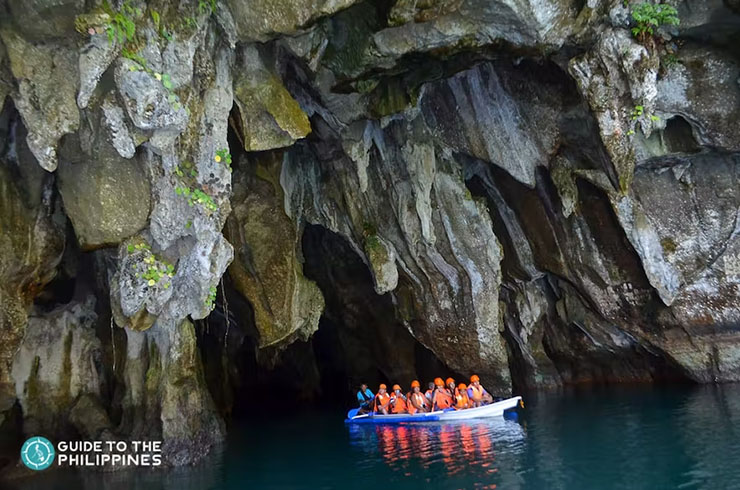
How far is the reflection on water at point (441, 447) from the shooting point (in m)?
10.3

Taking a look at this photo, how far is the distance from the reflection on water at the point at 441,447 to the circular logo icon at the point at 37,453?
22.0 ft

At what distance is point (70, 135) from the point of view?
10898mm

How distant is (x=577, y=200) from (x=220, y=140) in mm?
10600

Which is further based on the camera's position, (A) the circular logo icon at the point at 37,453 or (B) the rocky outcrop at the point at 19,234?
(A) the circular logo icon at the point at 37,453

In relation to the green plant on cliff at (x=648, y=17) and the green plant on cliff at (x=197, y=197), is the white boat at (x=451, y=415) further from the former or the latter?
the green plant on cliff at (x=648, y=17)

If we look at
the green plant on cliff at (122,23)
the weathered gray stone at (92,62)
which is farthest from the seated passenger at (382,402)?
the green plant on cliff at (122,23)

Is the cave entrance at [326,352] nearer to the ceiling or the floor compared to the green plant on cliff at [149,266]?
nearer to the floor

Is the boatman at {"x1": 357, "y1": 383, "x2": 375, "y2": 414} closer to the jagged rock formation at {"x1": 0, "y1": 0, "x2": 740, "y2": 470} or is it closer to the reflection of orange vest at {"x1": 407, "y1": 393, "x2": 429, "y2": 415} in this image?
the reflection of orange vest at {"x1": 407, "y1": 393, "x2": 429, "y2": 415}

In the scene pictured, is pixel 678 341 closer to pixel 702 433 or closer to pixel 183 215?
pixel 702 433

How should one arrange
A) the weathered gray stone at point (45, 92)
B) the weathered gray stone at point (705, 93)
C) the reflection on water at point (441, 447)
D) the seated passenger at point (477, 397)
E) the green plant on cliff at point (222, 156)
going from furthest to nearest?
the seated passenger at point (477, 397), the weathered gray stone at point (705, 93), the green plant on cliff at point (222, 156), the reflection on water at point (441, 447), the weathered gray stone at point (45, 92)

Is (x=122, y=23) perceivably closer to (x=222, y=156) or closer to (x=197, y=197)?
(x=222, y=156)

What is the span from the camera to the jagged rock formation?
10.6 m

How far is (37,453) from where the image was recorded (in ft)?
42.8

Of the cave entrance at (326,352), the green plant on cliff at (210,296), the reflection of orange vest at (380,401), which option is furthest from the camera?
the cave entrance at (326,352)
